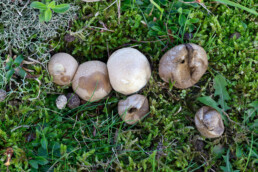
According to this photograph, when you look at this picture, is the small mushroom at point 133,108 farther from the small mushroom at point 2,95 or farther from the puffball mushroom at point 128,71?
the small mushroom at point 2,95

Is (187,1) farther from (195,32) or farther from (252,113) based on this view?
(252,113)

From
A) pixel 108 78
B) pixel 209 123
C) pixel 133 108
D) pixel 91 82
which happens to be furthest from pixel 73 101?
pixel 209 123

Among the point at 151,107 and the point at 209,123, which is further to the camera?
the point at 151,107

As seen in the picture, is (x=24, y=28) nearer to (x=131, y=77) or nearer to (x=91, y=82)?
(x=91, y=82)

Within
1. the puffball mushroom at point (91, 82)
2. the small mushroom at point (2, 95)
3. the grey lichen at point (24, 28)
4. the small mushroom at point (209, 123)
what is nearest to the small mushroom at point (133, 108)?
the puffball mushroom at point (91, 82)

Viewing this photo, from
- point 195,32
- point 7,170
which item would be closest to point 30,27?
point 7,170
